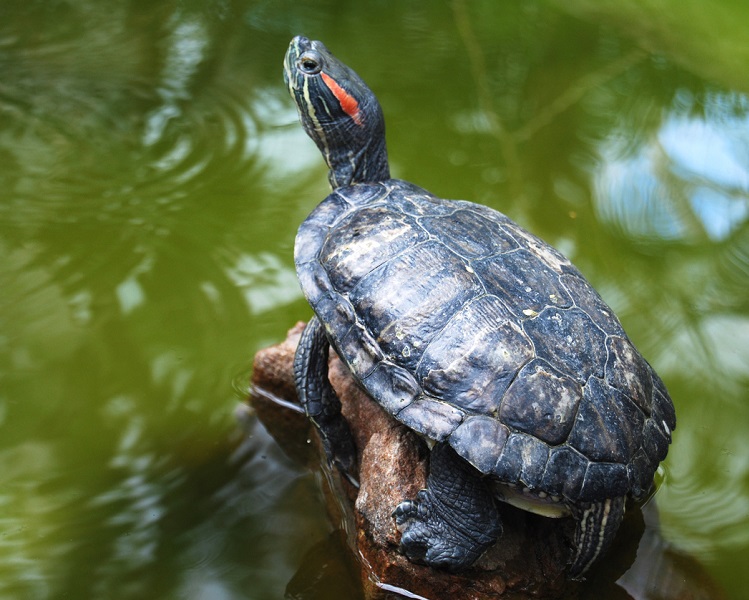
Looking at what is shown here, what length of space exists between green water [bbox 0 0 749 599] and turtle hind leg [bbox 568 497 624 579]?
1.76ft

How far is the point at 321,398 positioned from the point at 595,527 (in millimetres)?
921

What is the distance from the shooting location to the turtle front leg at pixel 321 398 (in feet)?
7.73

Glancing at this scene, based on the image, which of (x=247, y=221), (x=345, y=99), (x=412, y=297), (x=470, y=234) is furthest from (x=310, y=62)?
(x=247, y=221)

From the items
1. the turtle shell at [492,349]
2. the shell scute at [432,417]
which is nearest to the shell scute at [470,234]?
the turtle shell at [492,349]

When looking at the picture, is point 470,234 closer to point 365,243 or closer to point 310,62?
point 365,243

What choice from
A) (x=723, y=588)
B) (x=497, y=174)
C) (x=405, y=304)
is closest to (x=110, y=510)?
(x=405, y=304)

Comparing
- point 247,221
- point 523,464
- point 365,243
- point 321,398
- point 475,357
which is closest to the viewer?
point 523,464

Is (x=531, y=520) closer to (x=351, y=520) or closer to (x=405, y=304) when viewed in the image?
(x=351, y=520)

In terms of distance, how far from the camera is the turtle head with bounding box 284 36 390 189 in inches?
101

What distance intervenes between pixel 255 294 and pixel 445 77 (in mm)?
2159

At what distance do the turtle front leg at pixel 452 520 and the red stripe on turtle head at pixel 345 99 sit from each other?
1.28 m

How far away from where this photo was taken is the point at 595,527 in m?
1.92

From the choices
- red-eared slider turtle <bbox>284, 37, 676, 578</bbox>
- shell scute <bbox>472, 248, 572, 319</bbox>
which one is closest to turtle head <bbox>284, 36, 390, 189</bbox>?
red-eared slider turtle <bbox>284, 37, 676, 578</bbox>

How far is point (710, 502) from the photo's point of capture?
2475 millimetres
